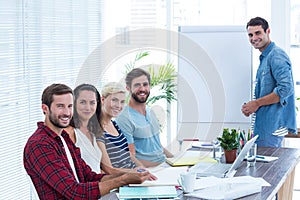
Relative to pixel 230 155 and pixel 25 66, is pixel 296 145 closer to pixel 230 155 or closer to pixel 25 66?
pixel 230 155

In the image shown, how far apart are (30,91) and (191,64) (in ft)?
5.44

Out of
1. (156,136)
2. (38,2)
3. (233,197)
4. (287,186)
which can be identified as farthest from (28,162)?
(287,186)

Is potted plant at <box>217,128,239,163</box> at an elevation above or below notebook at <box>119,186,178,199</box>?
above

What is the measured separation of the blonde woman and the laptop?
40 centimetres

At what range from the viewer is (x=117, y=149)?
2951 mm

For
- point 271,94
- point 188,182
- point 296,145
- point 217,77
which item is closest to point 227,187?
point 188,182

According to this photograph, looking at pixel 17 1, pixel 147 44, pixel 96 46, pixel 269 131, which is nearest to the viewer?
pixel 17 1

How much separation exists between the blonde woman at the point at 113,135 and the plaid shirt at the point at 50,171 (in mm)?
516

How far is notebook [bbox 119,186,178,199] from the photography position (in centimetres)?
228

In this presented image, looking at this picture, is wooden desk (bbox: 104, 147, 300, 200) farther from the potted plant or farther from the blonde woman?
the blonde woman

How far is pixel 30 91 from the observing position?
10.9 ft

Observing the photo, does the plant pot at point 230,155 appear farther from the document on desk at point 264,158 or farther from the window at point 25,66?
the window at point 25,66

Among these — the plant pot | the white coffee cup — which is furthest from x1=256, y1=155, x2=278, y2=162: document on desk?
the white coffee cup

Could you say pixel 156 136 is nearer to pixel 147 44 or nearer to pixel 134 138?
pixel 134 138
